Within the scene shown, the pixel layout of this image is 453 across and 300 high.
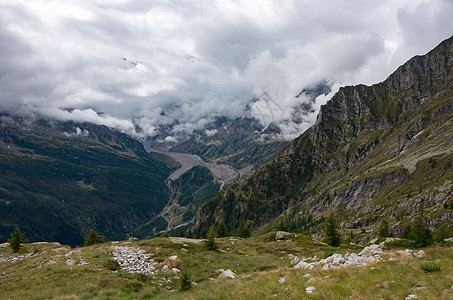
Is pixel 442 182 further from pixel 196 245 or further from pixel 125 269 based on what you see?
pixel 125 269

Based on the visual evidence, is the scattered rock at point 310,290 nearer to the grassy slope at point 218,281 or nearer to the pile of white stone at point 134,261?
the grassy slope at point 218,281

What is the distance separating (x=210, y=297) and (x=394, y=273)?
13282 mm

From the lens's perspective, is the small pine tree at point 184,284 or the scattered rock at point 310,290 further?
the small pine tree at point 184,284

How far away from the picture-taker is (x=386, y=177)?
198 m

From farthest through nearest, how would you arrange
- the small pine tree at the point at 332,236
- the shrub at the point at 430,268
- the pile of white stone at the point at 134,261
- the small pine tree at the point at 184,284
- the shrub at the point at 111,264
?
1. the small pine tree at the point at 332,236
2. the pile of white stone at the point at 134,261
3. the shrub at the point at 111,264
4. the small pine tree at the point at 184,284
5. the shrub at the point at 430,268

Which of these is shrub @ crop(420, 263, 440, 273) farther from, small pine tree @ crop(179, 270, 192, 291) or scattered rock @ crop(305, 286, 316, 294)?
small pine tree @ crop(179, 270, 192, 291)

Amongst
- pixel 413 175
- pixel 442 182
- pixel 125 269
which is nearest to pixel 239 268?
pixel 125 269

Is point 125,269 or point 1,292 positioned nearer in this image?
point 1,292

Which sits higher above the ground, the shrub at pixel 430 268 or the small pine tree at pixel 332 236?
the shrub at pixel 430 268

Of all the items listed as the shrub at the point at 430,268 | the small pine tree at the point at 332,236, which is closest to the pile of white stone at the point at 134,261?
the shrub at the point at 430,268

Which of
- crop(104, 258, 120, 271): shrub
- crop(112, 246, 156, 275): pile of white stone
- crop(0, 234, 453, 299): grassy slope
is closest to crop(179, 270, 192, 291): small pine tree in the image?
crop(0, 234, 453, 299): grassy slope

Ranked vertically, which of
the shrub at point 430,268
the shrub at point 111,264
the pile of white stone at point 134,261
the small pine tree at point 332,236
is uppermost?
the shrub at point 430,268

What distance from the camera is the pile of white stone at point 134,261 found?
30766mm

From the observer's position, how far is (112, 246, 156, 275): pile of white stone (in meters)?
30.8
